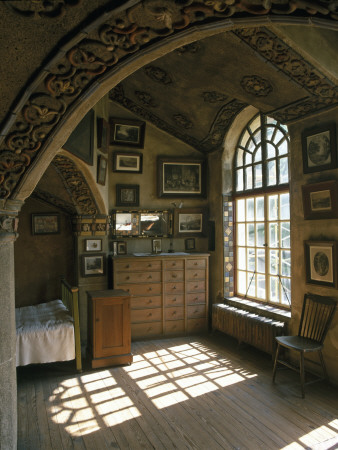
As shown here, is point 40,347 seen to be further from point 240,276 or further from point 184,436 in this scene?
point 240,276

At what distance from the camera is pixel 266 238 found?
A: 566 centimetres

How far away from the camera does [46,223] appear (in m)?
6.50

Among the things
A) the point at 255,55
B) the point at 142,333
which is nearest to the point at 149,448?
the point at 142,333

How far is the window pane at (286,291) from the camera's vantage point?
5234mm

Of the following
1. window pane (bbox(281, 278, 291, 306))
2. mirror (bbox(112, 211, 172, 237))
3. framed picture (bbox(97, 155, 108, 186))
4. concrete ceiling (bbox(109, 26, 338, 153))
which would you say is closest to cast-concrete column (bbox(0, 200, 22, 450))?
concrete ceiling (bbox(109, 26, 338, 153))

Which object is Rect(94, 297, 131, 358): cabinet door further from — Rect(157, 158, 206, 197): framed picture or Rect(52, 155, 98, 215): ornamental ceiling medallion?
Rect(157, 158, 206, 197): framed picture

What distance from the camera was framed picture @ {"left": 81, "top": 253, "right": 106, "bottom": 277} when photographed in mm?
6145

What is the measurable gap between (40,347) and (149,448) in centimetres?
206

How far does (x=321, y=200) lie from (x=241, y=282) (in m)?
2.51

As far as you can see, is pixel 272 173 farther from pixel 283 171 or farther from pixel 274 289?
pixel 274 289

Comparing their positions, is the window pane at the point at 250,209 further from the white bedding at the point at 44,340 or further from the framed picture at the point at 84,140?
the white bedding at the point at 44,340

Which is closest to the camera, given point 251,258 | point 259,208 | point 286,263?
point 286,263

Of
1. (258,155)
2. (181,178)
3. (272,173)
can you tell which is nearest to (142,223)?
(181,178)

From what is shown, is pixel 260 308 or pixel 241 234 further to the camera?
pixel 241 234
